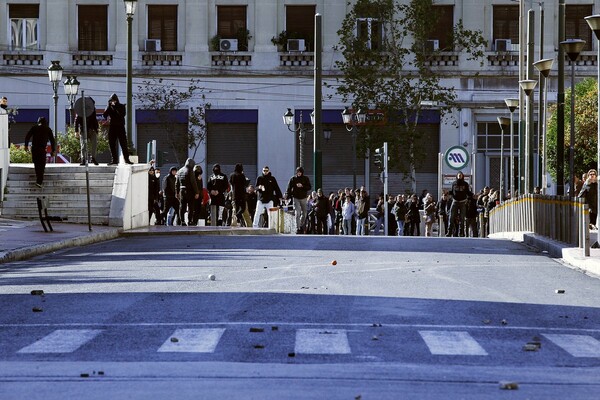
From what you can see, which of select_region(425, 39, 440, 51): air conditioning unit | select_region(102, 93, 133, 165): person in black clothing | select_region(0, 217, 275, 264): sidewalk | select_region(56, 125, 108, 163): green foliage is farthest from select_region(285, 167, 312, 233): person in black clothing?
select_region(425, 39, 440, 51): air conditioning unit

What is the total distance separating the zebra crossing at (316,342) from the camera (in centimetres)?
1038

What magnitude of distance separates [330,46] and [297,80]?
1.86 metres

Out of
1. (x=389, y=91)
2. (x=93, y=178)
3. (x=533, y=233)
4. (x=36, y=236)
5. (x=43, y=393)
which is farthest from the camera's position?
(x=389, y=91)

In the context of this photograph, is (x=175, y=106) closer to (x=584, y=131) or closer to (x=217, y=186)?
(x=584, y=131)

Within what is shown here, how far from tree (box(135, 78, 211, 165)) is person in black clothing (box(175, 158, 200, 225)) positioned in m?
22.0

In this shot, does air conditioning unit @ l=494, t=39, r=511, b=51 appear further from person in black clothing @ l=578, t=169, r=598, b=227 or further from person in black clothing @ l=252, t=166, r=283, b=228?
person in black clothing @ l=578, t=169, r=598, b=227

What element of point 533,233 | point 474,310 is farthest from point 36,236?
point 474,310

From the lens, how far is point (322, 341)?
1095 centimetres

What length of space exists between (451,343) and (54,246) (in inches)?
573

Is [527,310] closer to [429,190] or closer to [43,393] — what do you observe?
[43,393]

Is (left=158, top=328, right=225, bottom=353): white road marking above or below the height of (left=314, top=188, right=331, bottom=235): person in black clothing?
above

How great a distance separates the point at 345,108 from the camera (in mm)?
58281

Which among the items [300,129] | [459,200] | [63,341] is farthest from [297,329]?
[300,129]

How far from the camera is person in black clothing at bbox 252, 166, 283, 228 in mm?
38094
